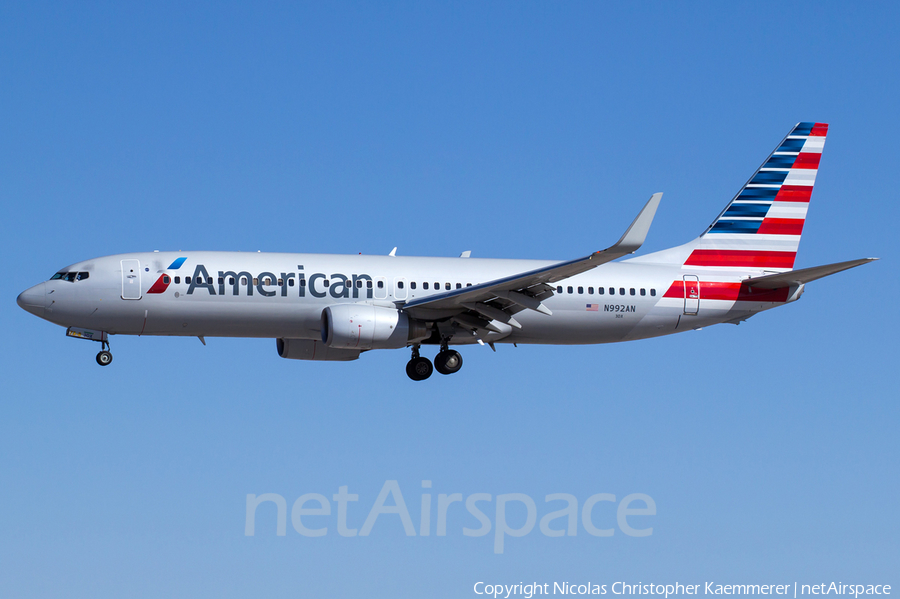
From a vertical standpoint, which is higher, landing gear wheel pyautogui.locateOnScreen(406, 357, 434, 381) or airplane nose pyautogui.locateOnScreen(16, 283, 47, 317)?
airplane nose pyautogui.locateOnScreen(16, 283, 47, 317)

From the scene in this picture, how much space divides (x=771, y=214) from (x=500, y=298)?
522 inches

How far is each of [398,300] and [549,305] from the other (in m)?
5.28

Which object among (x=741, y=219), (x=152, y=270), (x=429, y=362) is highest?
(x=741, y=219)

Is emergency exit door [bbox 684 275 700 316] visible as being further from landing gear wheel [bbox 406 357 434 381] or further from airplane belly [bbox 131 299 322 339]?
airplane belly [bbox 131 299 322 339]

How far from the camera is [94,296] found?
3462cm

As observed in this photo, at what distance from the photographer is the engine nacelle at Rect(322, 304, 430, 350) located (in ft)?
112

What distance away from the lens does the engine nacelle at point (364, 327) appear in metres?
34.0

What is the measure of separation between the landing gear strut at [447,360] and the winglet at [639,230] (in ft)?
29.7

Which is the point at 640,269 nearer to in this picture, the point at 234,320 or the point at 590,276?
the point at 590,276

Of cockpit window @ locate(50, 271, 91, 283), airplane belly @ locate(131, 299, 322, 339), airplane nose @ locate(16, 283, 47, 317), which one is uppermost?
cockpit window @ locate(50, 271, 91, 283)

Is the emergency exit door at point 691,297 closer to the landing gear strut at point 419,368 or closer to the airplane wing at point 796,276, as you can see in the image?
the airplane wing at point 796,276

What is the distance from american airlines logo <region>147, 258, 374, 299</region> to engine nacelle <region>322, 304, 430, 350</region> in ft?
3.13

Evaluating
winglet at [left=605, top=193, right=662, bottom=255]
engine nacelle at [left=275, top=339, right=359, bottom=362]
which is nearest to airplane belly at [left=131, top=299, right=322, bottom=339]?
engine nacelle at [left=275, top=339, right=359, bottom=362]

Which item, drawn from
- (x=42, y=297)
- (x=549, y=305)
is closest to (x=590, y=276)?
(x=549, y=305)
